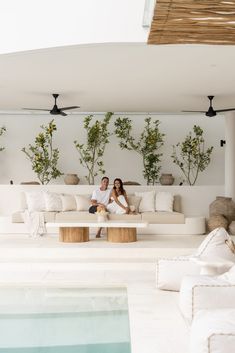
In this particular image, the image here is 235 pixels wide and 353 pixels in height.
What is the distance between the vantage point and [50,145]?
14539 millimetres

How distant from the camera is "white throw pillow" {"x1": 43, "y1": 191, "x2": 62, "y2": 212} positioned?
38.8ft

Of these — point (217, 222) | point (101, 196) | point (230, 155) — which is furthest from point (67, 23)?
point (230, 155)

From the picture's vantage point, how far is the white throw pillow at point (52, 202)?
466 inches

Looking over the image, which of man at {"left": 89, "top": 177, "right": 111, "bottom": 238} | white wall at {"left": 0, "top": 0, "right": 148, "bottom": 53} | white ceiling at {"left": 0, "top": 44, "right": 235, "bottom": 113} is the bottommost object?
man at {"left": 89, "top": 177, "right": 111, "bottom": 238}

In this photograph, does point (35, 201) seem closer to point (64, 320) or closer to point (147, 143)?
point (147, 143)

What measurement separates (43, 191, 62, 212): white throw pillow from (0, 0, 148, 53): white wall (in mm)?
5567

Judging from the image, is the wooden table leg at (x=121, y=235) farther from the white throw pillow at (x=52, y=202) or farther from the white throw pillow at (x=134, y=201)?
the white throw pillow at (x=52, y=202)

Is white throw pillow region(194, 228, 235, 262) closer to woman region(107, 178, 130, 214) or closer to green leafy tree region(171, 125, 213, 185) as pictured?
woman region(107, 178, 130, 214)

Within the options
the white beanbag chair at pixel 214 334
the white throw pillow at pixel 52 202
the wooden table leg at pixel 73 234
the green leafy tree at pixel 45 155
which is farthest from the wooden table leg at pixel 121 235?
the white beanbag chair at pixel 214 334

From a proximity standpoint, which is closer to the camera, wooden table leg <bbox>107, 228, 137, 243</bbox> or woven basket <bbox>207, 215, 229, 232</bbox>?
wooden table leg <bbox>107, 228, 137, 243</bbox>

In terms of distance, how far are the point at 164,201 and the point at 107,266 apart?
3.67 m

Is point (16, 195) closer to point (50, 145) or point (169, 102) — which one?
point (50, 145)

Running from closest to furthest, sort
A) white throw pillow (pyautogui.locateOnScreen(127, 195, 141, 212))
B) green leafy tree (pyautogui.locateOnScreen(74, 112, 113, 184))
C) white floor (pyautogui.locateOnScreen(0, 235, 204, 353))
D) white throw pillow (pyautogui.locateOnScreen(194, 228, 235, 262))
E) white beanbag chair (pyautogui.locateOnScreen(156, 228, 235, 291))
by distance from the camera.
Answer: white floor (pyautogui.locateOnScreen(0, 235, 204, 353)) → white throw pillow (pyautogui.locateOnScreen(194, 228, 235, 262)) → white beanbag chair (pyautogui.locateOnScreen(156, 228, 235, 291)) → white throw pillow (pyautogui.locateOnScreen(127, 195, 141, 212)) → green leafy tree (pyautogui.locateOnScreen(74, 112, 113, 184))

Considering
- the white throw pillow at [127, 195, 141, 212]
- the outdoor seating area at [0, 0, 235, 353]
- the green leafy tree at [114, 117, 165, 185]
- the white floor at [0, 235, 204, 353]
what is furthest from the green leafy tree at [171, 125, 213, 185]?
the white floor at [0, 235, 204, 353]
